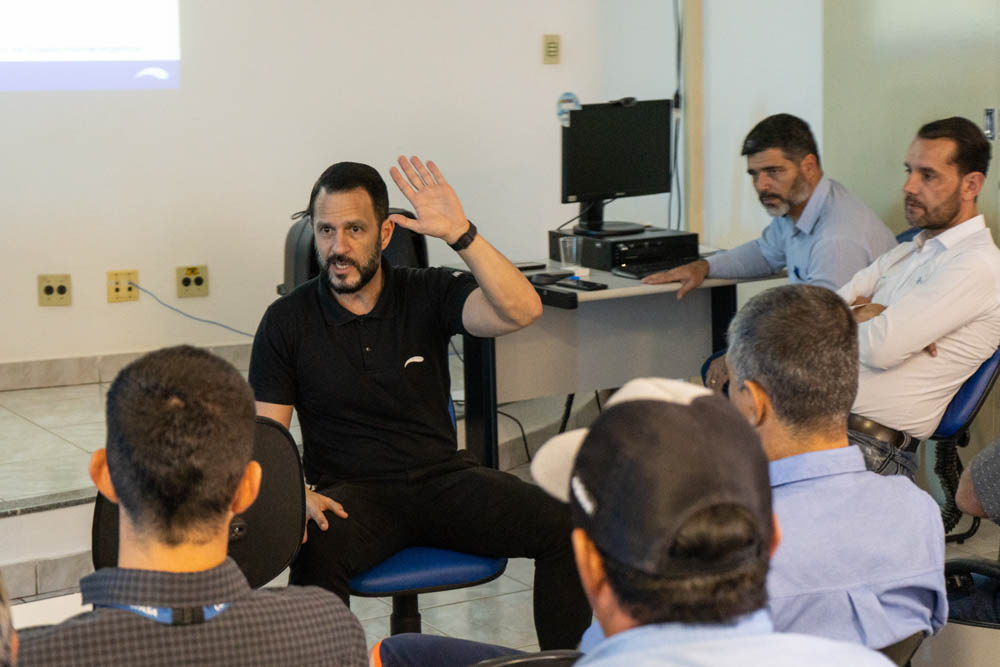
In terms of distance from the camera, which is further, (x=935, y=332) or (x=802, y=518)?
(x=935, y=332)

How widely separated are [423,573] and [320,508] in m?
0.24

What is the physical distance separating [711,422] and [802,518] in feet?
2.06

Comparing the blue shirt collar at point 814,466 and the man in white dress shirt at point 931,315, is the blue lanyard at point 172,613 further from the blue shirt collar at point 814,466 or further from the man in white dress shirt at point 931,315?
the man in white dress shirt at point 931,315

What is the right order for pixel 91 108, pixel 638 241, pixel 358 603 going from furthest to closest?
pixel 91 108
pixel 638 241
pixel 358 603

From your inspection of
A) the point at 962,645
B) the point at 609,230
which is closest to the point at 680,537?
the point at 962,645

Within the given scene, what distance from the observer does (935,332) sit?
2.99 metres

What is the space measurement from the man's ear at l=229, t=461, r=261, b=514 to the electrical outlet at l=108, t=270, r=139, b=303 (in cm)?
374

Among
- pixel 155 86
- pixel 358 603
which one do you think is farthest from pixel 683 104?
pixel 358 603

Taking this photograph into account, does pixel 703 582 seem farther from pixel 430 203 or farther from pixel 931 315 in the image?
pixel 931 315

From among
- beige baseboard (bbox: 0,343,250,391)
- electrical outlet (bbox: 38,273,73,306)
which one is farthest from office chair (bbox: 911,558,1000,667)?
electrical outlet (bbox: 38,273,73,306)

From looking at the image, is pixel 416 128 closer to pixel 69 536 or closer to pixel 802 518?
pixel 69 536

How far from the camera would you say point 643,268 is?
4.09 metres

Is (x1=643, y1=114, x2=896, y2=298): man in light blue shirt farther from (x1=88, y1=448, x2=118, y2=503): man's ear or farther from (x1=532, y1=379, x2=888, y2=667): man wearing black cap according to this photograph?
(x1=532, y1=379, x2=888, y2=667): man wearing black cap

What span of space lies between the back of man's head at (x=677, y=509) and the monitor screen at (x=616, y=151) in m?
3.35
